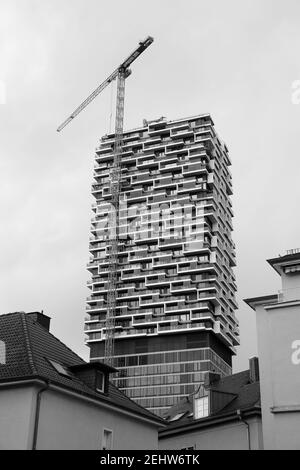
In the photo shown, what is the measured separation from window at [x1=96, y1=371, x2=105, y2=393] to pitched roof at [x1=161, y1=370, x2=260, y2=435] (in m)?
6.87

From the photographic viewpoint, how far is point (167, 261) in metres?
156

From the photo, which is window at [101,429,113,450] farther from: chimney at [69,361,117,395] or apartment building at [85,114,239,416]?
apartment building at [85,114,239,416]

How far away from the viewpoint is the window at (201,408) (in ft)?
122

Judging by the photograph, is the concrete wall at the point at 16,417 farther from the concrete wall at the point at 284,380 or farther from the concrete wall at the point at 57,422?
the concrete wall at the point at 284,380

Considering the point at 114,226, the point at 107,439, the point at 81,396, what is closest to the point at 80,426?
the point at 81,396

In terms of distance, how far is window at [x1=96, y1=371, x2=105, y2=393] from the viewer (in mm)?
29844

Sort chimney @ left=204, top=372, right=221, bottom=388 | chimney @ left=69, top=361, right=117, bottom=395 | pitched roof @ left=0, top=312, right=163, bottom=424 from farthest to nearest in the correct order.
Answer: chimney @ left=204, top=372, right=221, bottom=388 → chimney @ left=69, top=361, right=117, bottom=395 → pitched roof @ left=0, top=312, right=163, bottom=424

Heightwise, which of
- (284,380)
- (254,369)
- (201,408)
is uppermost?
(254,369)

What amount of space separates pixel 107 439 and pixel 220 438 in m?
8.49

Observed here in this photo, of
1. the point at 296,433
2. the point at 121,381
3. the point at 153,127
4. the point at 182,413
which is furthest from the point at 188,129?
the point at 296,433

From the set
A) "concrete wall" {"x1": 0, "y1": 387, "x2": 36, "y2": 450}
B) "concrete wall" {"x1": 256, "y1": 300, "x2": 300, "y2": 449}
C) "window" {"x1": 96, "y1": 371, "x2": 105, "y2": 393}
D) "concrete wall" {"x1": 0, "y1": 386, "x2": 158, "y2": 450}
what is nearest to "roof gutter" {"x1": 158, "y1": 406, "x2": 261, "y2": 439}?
"concrete wall" {"x1": 256, "y1": 300, "x2": 300, "y2": 449}

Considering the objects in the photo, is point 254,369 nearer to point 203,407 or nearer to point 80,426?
point 203,407

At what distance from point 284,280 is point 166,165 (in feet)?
450

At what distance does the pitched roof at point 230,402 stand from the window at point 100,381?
6.87 meters
